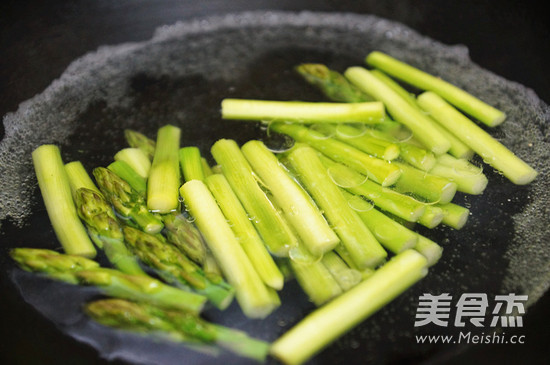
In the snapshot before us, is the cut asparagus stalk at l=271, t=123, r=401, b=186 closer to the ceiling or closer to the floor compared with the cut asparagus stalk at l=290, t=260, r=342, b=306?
closer to the ceiling

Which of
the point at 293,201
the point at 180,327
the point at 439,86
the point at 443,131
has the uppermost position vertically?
the point at 439,86

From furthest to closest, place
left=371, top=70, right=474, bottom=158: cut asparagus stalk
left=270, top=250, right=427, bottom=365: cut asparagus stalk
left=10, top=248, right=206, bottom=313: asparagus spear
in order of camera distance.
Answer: left=371, top=70, right=474, bottom=158: cut asparagus stalk < left=10, top=248, right=206, bottom=313: asparagus spear < left=270, top=250, right=427, bottom=365: cut asparagus stalk

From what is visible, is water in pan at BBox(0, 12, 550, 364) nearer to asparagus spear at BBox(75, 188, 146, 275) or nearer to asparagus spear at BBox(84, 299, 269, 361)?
asparagus spear at BBox(84, 299, 269, 361)

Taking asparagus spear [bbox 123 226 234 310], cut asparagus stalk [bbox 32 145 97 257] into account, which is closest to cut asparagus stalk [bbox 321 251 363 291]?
asparagus spear [bbox 123 226 234 310]

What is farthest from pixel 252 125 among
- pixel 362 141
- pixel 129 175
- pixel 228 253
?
pixel 228 253

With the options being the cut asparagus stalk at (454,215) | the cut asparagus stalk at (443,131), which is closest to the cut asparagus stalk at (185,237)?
the cut asparagus stalk at (454,215)

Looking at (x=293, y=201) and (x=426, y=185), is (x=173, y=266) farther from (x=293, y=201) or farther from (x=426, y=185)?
(x=426, y=185)
